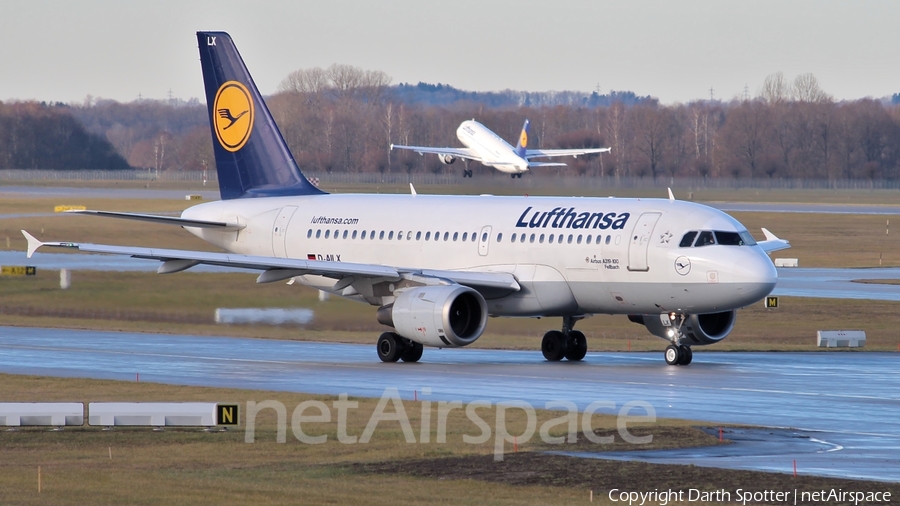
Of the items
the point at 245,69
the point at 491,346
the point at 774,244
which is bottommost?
the point at 491,346

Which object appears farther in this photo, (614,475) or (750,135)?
(750,135)

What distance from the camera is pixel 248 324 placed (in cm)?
4241

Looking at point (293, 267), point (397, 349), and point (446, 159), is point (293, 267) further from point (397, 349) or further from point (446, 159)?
point (446, 159)

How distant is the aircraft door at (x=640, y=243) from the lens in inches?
1264

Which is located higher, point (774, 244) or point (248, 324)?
point (774, 244)

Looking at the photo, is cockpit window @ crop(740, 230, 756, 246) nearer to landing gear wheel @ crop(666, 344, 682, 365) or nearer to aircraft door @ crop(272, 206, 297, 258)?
landing gear wheel @ crop(666, 344, 682, 365)

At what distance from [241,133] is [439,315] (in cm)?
1273

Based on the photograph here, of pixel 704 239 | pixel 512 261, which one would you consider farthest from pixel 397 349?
pixel 704 239

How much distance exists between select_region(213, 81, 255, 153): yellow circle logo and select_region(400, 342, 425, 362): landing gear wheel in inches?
424

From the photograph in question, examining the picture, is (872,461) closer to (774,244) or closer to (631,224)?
(631,224)

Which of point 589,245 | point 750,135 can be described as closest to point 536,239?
point 589,245

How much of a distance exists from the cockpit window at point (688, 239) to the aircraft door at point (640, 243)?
801 millimetres

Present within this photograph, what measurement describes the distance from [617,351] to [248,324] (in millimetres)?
11838

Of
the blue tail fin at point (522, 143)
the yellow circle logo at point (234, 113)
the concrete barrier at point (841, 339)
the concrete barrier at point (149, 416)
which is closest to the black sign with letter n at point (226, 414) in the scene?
the concrete barrier at point (149, 416)
